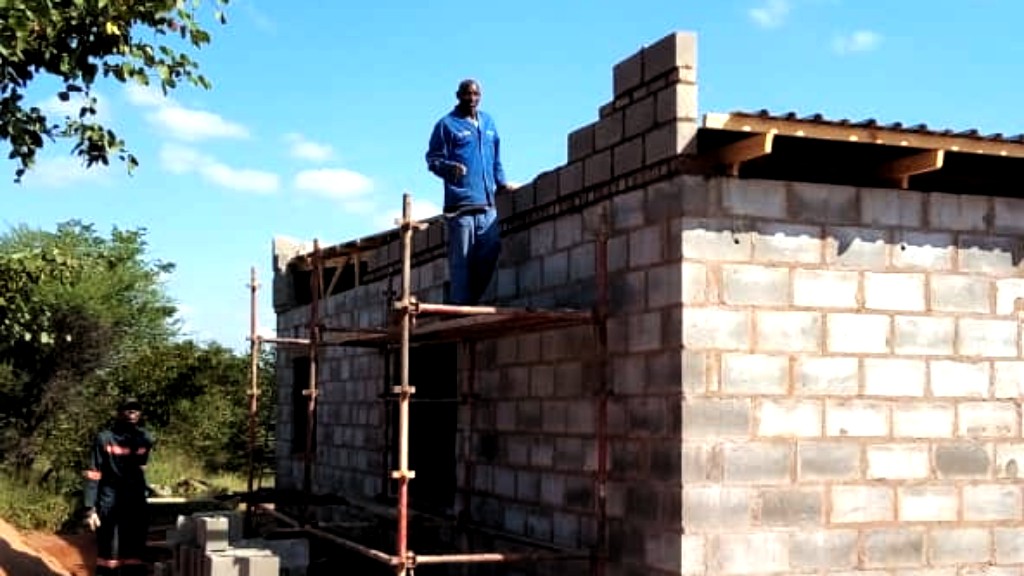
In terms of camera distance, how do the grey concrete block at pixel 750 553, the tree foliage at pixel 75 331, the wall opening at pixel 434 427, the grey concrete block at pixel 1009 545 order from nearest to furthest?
the grey concrete block at pixel 750 553, the grey concrete block at pixel 1009 545, the wall opening at pixel 434 427, the tree foliage at pixel 75 331

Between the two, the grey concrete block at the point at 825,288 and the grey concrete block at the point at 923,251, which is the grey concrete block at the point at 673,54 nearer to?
the grey concrete block at the point at 825,288

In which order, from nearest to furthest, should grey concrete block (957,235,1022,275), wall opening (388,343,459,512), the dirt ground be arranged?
grey concrete block (957,235,1022,275) < wall opening (388,343,459,512) < the dirt ground

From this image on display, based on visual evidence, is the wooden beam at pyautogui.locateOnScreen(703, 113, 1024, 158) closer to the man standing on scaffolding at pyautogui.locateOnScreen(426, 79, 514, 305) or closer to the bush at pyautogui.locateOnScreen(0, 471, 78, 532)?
the man standing on scaffolding at pyautogui.locateOnScreen(426, 79, 514, 305)

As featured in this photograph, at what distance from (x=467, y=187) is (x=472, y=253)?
47 cm

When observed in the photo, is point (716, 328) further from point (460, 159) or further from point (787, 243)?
point (460, 159)

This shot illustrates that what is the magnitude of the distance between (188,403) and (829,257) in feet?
58.8

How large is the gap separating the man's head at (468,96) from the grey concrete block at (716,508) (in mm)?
3260

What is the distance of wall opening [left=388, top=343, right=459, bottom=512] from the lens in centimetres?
1002

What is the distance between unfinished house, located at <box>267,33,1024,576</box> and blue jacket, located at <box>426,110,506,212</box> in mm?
667

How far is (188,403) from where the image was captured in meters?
22.7

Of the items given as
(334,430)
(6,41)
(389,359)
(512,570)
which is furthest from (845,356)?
(334,430)

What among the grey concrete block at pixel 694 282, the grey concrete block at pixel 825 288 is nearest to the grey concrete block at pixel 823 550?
the grey concrete block at pixel 825 288

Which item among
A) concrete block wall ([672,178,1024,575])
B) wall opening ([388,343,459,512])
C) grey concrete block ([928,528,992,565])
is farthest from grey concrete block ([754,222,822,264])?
wall opening ([388,343,459,512])

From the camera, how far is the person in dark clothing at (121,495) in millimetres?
11570
